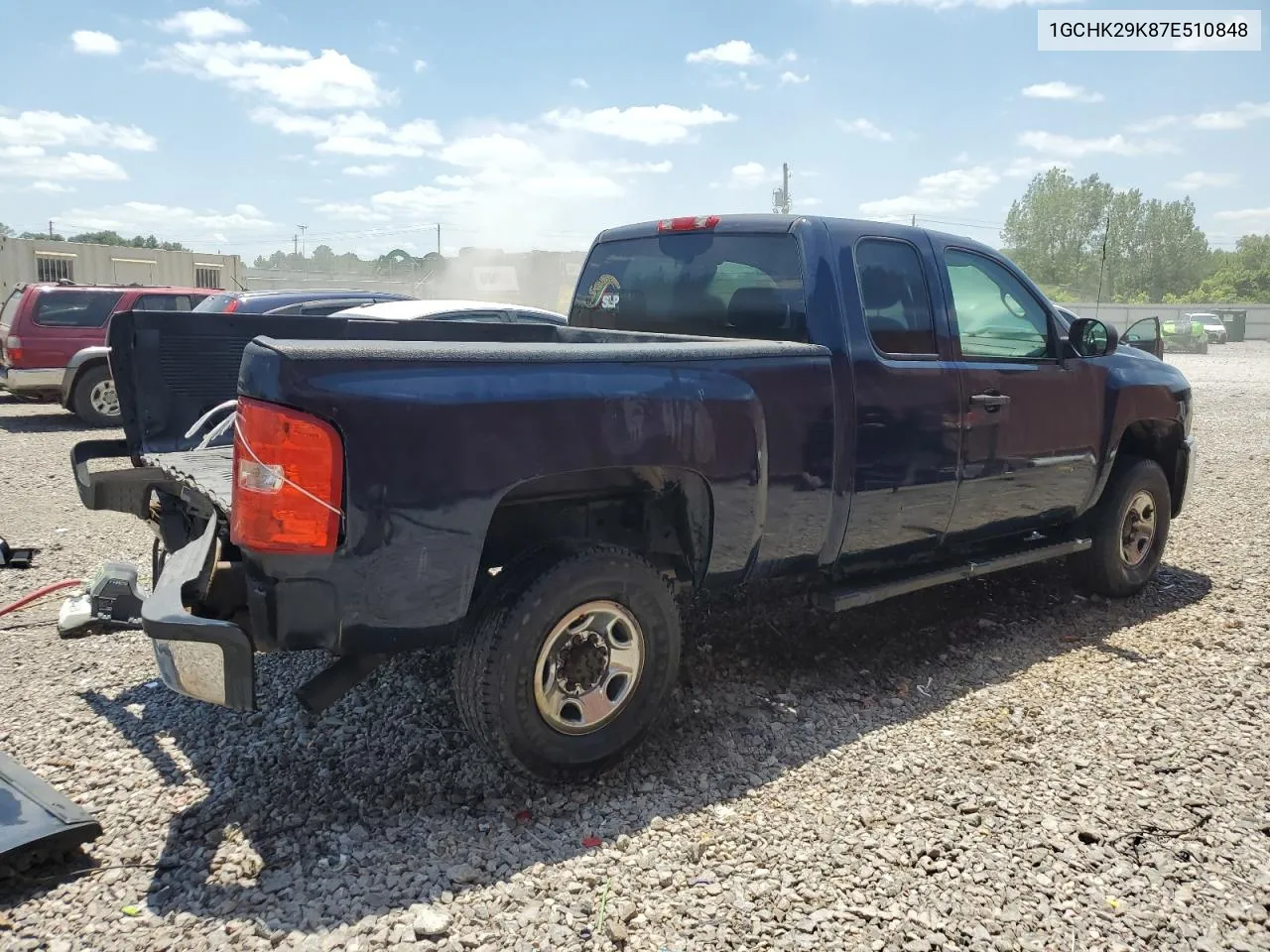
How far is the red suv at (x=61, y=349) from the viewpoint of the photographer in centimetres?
1266

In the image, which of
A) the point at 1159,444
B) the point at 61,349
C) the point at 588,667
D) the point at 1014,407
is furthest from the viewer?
the point at 61,349

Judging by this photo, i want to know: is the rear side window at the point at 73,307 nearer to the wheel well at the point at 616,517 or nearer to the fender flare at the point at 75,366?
the fender flare at the point at 75,366

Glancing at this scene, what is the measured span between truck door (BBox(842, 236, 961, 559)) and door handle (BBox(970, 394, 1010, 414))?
134 millimetres

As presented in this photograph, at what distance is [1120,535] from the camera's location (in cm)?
541

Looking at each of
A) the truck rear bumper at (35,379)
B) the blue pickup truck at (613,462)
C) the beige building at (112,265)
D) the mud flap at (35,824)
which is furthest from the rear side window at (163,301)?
the beige building at (112,265)

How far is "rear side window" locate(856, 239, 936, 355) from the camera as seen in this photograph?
4.16m

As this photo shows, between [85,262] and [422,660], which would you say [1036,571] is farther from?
[85,262]

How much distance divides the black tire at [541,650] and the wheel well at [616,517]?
165mm

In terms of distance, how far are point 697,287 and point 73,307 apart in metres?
11.7

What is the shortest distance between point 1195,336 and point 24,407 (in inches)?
1506

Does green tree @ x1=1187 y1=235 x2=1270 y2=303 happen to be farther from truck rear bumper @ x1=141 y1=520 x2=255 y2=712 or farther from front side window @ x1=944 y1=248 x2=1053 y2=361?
truck rear bumper @ x1=141 y1=520 x2=255 y2=712

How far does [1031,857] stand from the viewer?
9.58ft

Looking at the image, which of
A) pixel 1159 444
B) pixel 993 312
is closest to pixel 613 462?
pixel 993 312

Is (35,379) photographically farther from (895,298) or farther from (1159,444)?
(1159,444)
